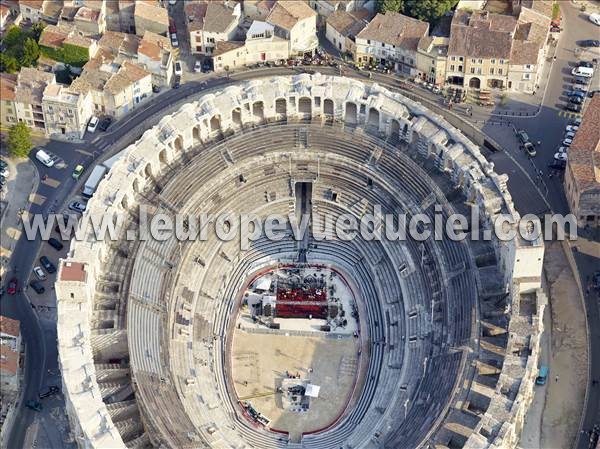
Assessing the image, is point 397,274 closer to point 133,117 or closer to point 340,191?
point 340,191

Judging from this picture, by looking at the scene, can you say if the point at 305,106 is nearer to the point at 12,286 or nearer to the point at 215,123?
the point at 215,123

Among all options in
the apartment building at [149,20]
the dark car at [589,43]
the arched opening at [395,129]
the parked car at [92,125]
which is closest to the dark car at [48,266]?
the parked car at [92,125]

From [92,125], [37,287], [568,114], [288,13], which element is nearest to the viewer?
[37,287]

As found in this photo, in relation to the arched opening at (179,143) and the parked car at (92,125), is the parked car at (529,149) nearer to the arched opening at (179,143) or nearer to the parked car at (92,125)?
the arched opening at (179,143)

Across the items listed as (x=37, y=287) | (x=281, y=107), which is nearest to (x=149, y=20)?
(x=281, y=107)

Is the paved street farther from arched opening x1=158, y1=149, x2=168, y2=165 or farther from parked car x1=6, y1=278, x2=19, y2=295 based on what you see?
arched opening x1=158, y1=149, x2=168, y2=165

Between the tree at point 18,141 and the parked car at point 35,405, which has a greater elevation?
the tree at point 18,141

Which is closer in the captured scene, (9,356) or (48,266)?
(9,356)
